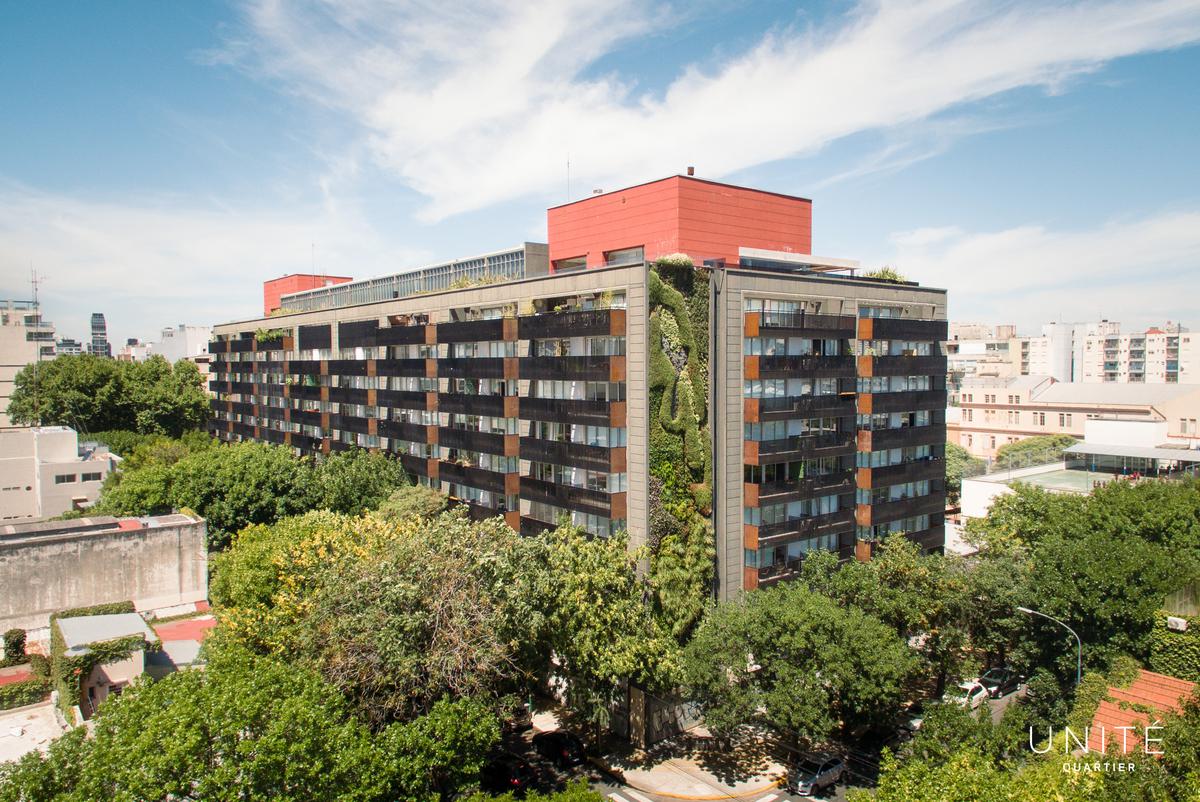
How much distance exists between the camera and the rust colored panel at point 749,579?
157 feet

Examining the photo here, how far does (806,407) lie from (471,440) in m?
25.4

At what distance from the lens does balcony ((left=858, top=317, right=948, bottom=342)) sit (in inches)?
2124

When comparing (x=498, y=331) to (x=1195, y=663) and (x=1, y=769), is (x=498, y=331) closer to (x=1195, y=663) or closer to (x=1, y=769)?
(x=1, y=769)

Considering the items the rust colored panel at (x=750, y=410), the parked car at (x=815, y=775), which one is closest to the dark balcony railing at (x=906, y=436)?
the rust colored panel at (x=750, y=410)

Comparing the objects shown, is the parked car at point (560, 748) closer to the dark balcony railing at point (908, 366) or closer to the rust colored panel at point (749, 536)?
the rust colored panel at point (749, 536)

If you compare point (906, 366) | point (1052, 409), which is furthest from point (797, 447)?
point (1052, 409)

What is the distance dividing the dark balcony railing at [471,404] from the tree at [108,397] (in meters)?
70.7

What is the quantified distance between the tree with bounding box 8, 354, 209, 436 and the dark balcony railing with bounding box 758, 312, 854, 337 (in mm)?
96409

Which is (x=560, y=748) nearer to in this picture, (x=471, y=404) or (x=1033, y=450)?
(x=471, y=404)

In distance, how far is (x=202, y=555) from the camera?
193 feet

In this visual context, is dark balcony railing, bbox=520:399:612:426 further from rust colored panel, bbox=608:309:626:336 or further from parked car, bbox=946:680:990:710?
parked car, bbox=946:680:990:710

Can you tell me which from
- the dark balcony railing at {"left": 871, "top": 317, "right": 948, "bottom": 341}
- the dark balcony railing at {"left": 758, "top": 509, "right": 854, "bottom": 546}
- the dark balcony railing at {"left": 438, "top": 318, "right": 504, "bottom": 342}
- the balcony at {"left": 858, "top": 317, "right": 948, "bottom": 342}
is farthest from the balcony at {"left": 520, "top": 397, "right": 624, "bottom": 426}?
the dark balcony railing at {"left": 871, "top": 317, "right": 948, "bottom": 341}

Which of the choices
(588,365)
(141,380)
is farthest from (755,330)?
(141,380)

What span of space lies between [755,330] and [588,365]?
1108 centimetres
